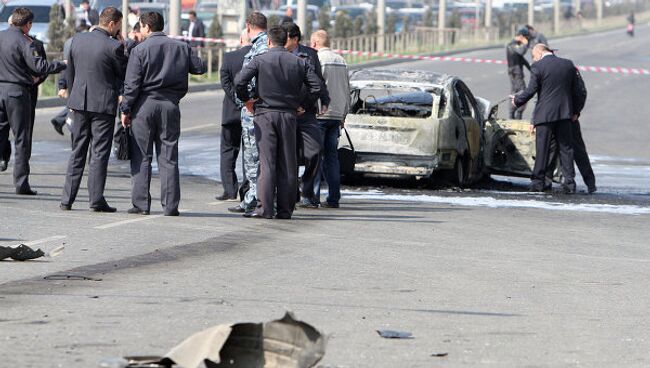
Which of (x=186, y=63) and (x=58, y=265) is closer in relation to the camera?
(x=58, y=265)

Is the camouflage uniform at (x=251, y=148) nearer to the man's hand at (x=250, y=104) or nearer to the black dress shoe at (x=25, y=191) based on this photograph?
the man's hand at (x=250, y=104)

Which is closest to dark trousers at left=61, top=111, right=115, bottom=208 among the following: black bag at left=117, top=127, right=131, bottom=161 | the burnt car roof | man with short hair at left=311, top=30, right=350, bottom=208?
black bag at left=117, top=127, right=131, bottom=161

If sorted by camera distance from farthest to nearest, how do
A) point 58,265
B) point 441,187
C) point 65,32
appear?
point 65,32 < point 441,187 < point 58,265

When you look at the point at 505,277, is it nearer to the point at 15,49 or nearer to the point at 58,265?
the point at 58,265

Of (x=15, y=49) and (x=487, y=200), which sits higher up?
(x=15, y=49)

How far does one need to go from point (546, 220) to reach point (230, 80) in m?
3.34

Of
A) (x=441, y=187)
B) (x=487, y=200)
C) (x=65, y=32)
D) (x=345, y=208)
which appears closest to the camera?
(x=345, y=208)

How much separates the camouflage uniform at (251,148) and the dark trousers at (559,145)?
5102 mm

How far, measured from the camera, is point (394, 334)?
8258 millimetres

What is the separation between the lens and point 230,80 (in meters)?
14.9

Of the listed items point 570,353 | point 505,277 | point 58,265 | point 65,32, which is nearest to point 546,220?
point 505,277

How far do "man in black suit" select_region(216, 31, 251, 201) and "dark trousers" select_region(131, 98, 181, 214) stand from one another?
26.7 inches

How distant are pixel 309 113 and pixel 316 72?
39cm

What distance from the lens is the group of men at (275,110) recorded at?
14234 mm
